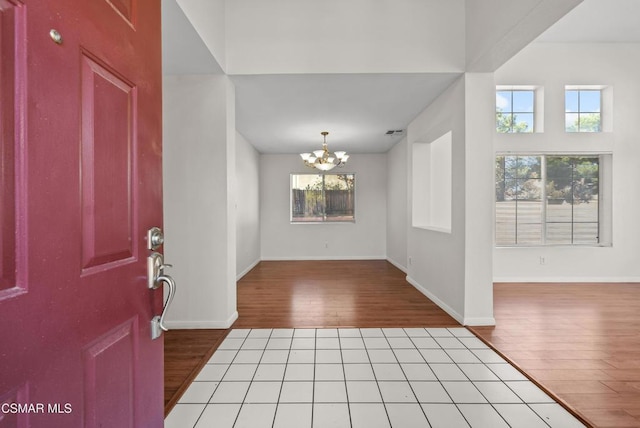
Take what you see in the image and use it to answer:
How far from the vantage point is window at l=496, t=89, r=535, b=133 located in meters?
5.00

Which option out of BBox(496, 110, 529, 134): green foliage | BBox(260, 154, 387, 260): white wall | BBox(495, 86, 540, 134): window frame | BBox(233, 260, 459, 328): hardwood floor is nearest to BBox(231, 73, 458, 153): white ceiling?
BBox(260, 154, 387, 260): white wall

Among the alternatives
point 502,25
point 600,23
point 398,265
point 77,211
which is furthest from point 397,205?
point 77,211

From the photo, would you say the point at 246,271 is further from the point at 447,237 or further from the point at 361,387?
the point at 361,387

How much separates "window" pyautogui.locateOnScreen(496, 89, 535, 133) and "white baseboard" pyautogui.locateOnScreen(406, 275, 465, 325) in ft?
9.32

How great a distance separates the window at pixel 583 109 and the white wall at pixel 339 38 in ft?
10.5

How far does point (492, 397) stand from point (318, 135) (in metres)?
4.55

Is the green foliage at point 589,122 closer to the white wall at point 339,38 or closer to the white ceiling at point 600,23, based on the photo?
the white ceiling at point 600,23

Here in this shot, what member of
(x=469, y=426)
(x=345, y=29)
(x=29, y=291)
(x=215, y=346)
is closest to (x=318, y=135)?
(x=345, y=29)

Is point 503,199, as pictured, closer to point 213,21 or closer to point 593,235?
point 593,235

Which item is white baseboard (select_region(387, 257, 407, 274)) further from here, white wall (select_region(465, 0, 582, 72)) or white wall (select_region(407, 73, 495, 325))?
white wall (select_region(465, 0, 582, 72))

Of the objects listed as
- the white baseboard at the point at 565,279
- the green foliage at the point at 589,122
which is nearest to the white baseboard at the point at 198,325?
the white baseboard at the point at 565,279

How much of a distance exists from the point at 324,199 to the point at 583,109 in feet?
16.3

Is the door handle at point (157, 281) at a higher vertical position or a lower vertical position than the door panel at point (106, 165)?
lower

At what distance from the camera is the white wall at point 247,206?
5.33 meters
